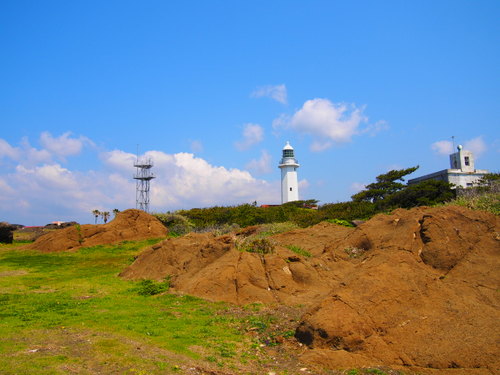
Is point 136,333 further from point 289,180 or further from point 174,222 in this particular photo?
point 289,180

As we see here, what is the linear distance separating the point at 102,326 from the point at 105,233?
2051 cm

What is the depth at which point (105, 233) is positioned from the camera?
1147 inches

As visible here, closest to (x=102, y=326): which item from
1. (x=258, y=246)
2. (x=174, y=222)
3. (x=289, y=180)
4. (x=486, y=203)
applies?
(x=258, y=246)

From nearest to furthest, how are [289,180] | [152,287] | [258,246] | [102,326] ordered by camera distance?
[102,326] < [152,287] < [258,246] < [289,180]

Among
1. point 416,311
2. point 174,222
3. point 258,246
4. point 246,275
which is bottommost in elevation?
point 416,311

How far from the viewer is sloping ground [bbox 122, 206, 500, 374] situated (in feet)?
→ 24.8

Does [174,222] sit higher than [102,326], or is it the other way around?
[174,222]

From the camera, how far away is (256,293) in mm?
12500

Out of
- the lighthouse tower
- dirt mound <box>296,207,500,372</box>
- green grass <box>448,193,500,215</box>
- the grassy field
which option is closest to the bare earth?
dirt mound <box>296,207,500,372</box>

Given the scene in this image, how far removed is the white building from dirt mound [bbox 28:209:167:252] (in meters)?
26.9

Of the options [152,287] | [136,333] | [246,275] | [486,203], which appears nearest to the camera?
[136,333]

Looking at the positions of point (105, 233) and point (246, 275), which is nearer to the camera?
point (246, 275)

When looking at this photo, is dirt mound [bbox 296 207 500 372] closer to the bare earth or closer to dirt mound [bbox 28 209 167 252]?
the bare earth

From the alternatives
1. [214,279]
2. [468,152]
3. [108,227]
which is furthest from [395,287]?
[468,152]
